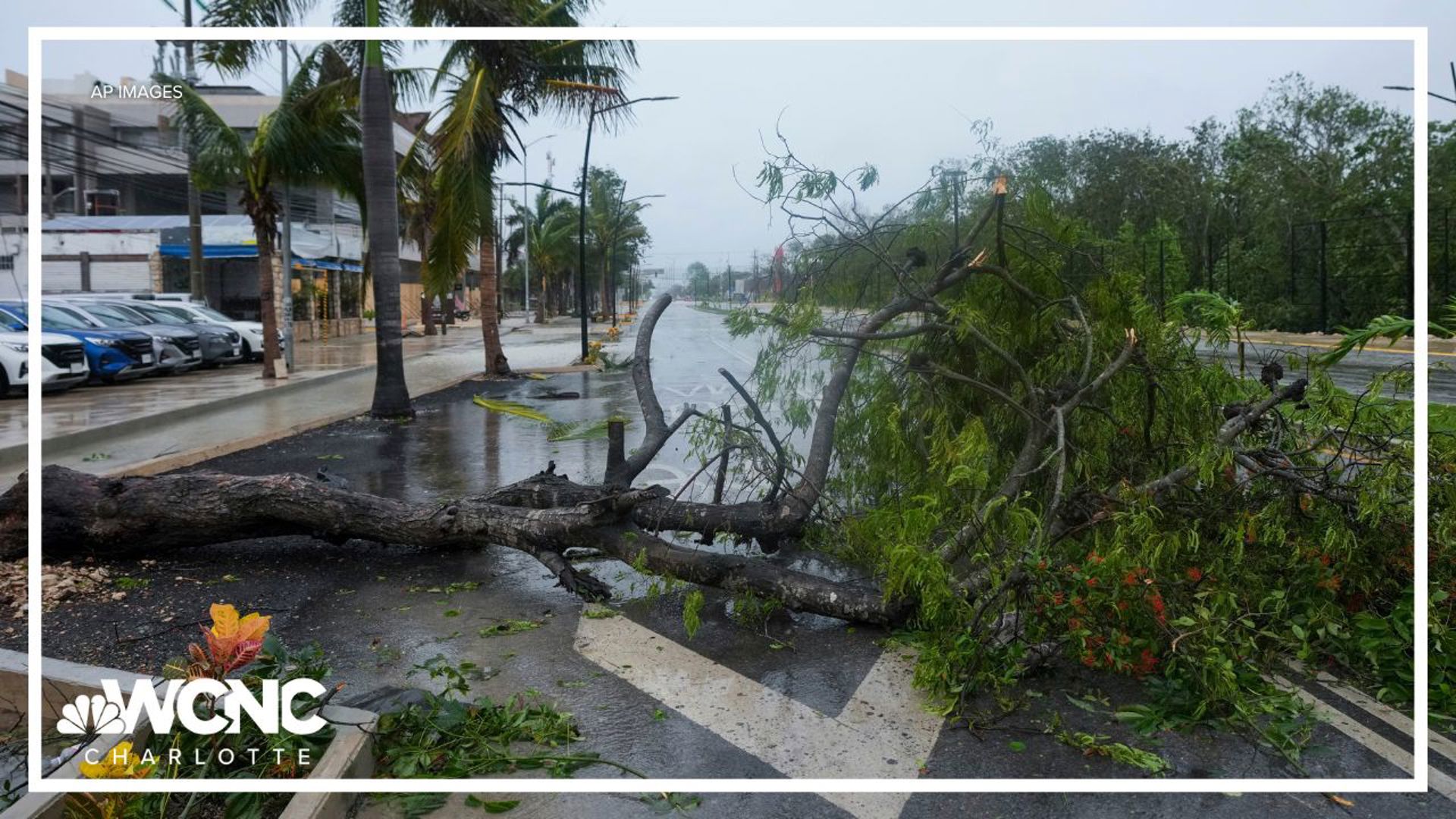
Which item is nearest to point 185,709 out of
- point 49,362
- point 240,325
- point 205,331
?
point 49,362

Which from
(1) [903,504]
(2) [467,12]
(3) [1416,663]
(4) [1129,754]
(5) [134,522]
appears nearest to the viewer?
(3) [1416,663]

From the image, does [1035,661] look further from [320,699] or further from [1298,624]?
[320,699]

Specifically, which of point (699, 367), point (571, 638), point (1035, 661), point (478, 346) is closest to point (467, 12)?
point (478, 346)

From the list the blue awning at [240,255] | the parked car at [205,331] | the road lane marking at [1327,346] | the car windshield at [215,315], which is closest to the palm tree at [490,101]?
the road lane marking at [1327,346]

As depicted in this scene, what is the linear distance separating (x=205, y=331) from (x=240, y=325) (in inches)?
80.5

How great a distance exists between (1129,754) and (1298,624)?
105 centimetres

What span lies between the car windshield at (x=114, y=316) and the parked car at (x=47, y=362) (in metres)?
0.24

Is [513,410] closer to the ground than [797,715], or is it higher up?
higher up

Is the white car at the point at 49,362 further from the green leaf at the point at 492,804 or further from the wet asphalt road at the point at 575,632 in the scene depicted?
the green leaf at the point at 492,804

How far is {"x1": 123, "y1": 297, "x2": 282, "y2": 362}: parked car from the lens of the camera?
47.0 feet

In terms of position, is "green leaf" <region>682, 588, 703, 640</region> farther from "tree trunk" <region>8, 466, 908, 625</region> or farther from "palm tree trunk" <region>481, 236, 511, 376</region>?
"palm tree trunk" <region>481, 236, 511, 376</region>

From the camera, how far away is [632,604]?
4.37m

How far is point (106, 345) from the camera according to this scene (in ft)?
33.7

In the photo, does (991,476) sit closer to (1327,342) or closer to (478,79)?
(1327,342)
